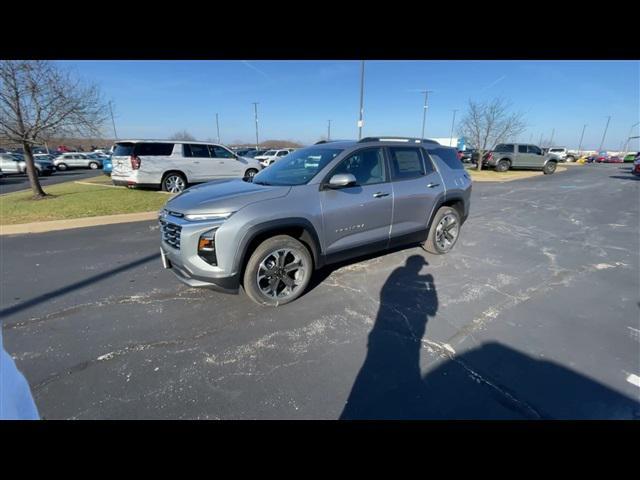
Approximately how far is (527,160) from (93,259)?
93.7ft

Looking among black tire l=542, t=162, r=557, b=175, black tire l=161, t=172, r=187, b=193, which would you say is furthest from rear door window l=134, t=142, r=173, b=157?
black tire l=542, t=162, r=557, b=175

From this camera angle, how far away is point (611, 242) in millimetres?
6051

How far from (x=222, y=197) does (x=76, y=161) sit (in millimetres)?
39109

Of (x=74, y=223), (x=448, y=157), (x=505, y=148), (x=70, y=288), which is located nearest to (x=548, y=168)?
(x=505, y=148)

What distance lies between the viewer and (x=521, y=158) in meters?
23.7

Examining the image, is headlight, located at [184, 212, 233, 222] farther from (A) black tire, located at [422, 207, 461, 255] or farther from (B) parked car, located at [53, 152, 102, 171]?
(B) parked car, located at [53, 152, 102, 171]

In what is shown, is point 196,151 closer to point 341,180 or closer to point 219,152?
point 219,152

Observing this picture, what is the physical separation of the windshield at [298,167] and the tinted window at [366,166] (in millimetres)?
215

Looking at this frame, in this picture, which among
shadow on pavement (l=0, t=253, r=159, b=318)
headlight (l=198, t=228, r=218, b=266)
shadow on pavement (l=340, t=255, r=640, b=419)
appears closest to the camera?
shadow on pavement (l=340, t=255, r=640, b=419)

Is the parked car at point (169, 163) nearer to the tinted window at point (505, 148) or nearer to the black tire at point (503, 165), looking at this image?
the black tire at point (503, 165)

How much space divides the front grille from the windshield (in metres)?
1.21

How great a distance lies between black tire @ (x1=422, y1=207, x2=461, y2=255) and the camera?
4961 millimetres

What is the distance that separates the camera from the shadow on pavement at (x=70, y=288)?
3.31 metres
